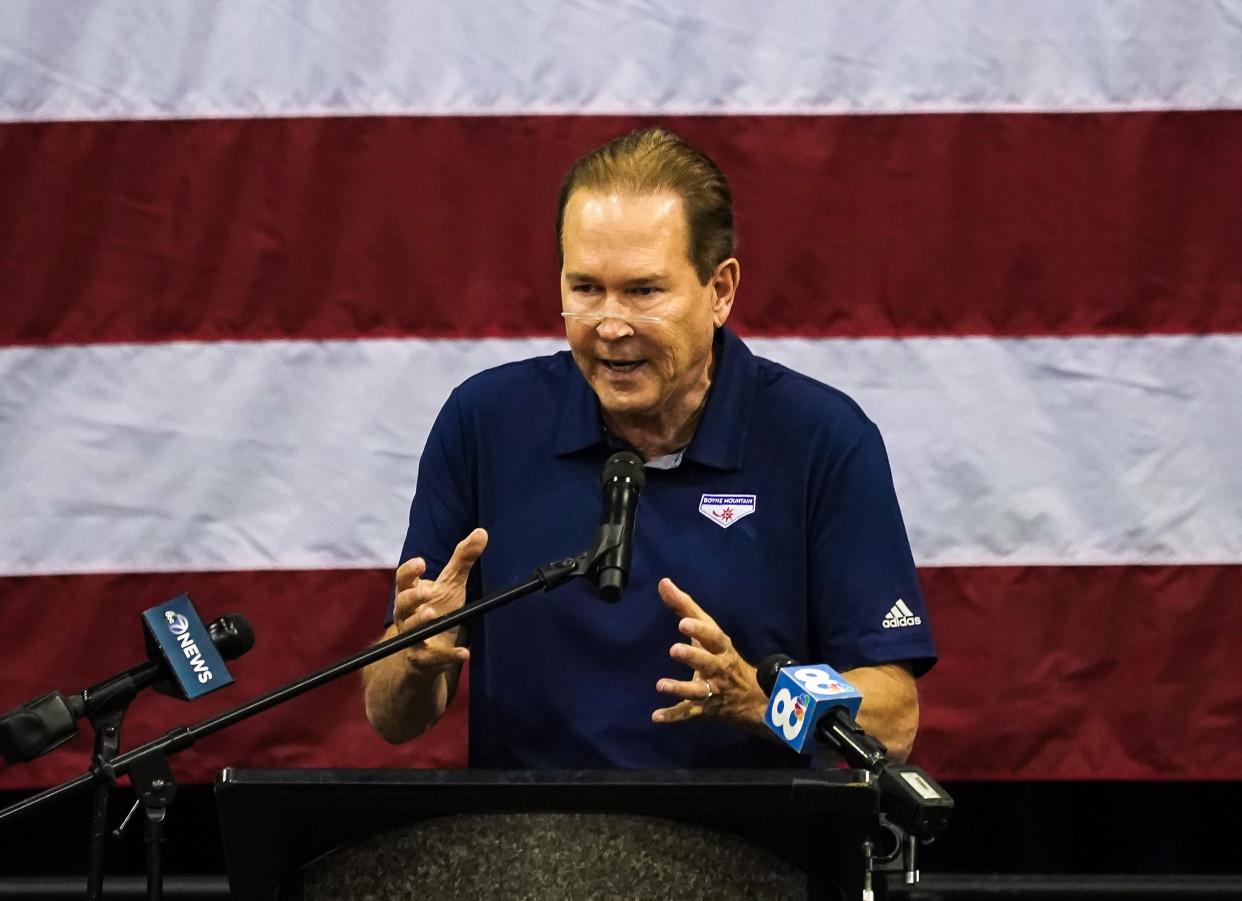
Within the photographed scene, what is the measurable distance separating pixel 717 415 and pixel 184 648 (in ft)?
2.40

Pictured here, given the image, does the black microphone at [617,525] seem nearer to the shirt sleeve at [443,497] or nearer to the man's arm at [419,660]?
the man's arm at [419,660]

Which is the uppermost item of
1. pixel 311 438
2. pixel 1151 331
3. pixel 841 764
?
pixel 1151 331

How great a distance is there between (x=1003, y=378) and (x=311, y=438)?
1.02 m

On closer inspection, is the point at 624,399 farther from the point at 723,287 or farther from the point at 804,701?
the point at 804,701

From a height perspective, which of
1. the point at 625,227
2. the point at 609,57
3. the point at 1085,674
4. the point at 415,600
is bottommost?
the point at 1085,674

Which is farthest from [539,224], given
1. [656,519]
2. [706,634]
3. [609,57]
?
[706,634]

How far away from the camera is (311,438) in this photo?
7.95ft

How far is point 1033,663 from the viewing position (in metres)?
2.38

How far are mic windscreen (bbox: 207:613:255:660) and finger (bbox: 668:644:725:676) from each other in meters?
0.38

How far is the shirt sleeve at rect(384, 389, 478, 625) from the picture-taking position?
1896mm

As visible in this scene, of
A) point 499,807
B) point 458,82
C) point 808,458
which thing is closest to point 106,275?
point 458,82

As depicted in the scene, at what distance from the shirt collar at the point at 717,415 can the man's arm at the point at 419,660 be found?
0.77 ft

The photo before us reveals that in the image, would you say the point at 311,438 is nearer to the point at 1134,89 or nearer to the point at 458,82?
the point at 458,82

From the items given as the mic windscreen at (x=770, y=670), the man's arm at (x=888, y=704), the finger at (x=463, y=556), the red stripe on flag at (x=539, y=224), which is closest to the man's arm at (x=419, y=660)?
the finger at (x=463, y=556)
